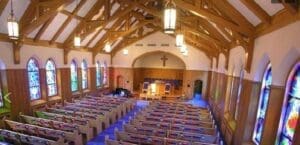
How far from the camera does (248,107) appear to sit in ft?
19.4

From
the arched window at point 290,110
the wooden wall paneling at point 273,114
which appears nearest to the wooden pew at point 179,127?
the wooden wall paneling at point 273,114

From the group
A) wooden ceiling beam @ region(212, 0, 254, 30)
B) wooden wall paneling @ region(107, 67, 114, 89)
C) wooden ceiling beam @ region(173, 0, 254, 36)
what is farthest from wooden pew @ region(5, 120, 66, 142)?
wooden wall paneling @ region(107, 67, 114, 89)

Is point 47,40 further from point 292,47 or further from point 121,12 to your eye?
point 292,47

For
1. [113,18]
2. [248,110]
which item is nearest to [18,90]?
[113,18]

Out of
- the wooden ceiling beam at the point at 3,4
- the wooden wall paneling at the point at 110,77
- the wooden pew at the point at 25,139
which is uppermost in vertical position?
the wooden ceiling beam at the point at 3,4

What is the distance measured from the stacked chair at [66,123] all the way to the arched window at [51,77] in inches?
53.4

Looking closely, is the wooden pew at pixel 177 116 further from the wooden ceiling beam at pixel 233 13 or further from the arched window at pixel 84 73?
the arched window at pixel 84 73

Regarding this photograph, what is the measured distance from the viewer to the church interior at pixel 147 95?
4312 mm

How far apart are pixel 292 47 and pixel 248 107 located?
2760 mm

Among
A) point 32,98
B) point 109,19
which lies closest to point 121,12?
point 109,19

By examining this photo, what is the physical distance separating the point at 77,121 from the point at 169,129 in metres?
3.77

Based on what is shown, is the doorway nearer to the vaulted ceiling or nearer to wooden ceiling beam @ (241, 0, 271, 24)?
the vaulted ceiling

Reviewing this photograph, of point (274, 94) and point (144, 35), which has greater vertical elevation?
point (144, 35)

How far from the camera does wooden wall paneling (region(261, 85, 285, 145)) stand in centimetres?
436
